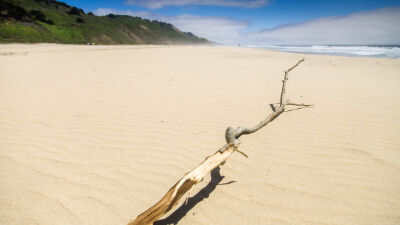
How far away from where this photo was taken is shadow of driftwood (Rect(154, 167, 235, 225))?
66.6 inches

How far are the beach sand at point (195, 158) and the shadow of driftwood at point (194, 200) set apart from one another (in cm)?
1

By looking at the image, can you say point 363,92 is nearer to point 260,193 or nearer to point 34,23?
point 260,193

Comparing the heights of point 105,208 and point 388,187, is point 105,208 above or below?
below

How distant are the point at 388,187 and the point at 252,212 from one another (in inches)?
51.0

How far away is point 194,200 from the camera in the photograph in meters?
1.88

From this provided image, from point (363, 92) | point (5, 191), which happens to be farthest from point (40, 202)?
point (363, 92)

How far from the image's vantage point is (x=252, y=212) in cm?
175

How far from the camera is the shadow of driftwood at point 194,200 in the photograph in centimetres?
169

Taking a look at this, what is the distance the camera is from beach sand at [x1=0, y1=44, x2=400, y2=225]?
1.75 m

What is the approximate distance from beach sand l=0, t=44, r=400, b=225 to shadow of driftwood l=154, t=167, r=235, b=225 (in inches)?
0.4

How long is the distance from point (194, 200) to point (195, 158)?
678mm

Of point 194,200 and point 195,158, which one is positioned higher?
point 195,158

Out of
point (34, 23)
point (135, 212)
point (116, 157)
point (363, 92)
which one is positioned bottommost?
point (135, 212)

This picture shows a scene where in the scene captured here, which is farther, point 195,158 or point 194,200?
point 195,158
